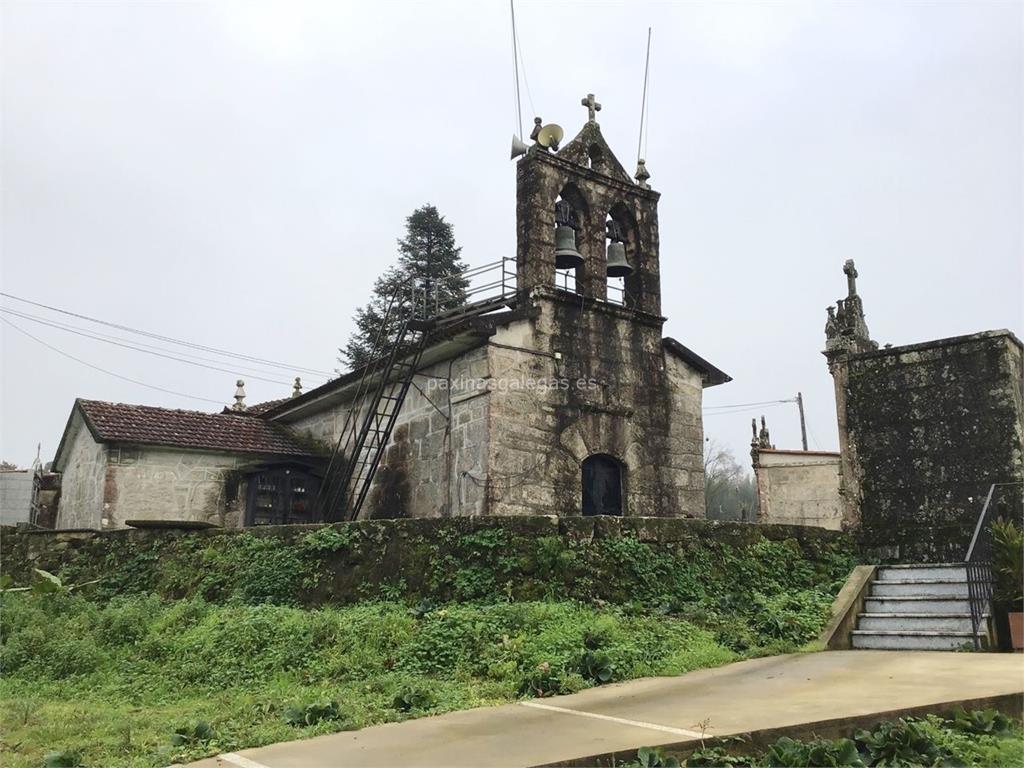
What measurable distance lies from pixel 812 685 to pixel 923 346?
6.57 metres

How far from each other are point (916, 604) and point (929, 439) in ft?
9.38

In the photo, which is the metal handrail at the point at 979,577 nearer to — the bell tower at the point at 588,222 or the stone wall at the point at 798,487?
the bell tower at the point at 588,222

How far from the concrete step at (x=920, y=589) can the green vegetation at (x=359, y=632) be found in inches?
21.3

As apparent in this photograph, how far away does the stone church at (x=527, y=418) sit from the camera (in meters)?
14.6

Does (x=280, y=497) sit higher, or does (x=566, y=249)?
(x=566, y=249)

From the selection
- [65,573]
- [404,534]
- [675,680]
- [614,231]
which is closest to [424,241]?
[614,231]

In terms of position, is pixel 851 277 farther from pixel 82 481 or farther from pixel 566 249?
pixel 82 481

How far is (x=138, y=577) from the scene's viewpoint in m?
12.0

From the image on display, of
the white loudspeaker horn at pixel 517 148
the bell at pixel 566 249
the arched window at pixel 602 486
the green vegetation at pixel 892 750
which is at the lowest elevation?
the green vegetation at pixel 892 750

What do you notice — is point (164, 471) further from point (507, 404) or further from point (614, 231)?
point (614, 231)

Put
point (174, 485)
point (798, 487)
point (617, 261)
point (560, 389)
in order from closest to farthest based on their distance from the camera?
point (560, 389)
point (617, 261)
point (174, 485)
point (798, 487)

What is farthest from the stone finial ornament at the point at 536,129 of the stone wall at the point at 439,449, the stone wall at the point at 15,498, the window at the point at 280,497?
the stone wall at the point at 15,498

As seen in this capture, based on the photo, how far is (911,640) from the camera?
8.28m

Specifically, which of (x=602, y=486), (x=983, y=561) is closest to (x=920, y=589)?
(x=983, y=561)
